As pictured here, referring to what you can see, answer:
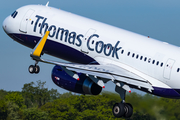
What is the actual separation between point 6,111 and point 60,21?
192 feet

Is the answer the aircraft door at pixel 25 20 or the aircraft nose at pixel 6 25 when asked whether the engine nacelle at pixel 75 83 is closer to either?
the aircraft door at pixel 25 20

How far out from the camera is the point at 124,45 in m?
35.7

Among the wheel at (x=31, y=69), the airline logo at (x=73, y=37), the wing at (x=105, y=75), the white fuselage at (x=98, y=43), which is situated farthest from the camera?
the wheel at (x=31, y=69)

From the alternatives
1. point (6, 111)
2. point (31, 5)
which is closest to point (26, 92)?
point (6, 111)

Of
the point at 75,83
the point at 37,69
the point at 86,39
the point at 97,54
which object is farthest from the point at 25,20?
the point at 75,83

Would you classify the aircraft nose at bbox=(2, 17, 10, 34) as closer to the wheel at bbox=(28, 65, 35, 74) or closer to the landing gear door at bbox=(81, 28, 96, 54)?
the wheel at bbox=(28, 65, 35, 74)

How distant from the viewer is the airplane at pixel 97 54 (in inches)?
1314

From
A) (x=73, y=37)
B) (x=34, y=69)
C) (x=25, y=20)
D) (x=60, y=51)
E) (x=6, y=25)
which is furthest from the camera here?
(x=6, y=25)

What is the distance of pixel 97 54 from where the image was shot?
37031mm

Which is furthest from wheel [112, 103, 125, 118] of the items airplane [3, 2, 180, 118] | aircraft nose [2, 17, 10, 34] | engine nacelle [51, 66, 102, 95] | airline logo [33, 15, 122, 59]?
aircraft nose [2, 17, 10, 34]

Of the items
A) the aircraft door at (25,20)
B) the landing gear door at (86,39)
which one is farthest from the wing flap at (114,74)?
the aircraft door at (25,20)

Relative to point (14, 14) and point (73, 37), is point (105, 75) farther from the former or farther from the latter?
point (14, 14)

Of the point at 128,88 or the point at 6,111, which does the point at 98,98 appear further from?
the point at 128,88

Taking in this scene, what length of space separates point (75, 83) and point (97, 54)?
3.07 m
